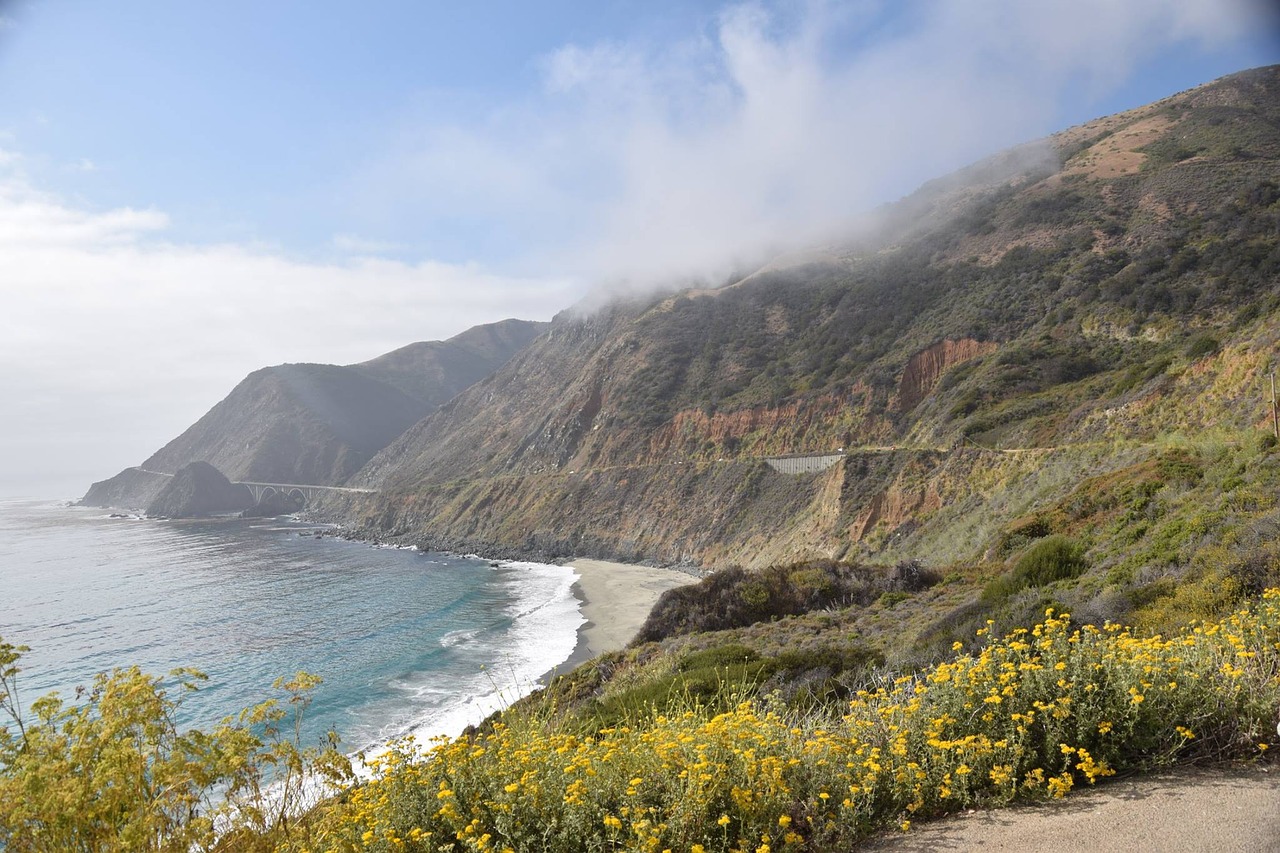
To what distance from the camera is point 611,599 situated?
41906mm

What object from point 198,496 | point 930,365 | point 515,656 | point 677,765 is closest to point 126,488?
point 198,496

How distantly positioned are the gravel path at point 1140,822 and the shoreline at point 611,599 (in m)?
21.1

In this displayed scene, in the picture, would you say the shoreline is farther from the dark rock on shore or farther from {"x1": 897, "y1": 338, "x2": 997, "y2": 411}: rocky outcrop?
the dark rock on shore

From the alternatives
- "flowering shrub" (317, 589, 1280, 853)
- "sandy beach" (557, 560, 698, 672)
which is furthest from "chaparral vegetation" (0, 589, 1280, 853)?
"sandy beach" (557, 560, 698, 672)

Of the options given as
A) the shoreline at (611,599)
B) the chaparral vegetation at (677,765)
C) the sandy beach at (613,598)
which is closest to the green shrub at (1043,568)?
the chaparral vegetation at (677,765)

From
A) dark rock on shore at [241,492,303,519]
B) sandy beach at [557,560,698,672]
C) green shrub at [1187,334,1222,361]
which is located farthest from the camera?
dark rock on shore at [241,492,303,519]

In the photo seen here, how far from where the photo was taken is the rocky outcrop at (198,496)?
126500 millimetres

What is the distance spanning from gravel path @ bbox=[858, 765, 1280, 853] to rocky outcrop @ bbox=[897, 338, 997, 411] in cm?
4810

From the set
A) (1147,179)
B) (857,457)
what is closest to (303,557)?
(857,457)

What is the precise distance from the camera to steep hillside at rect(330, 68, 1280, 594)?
3181 centimetres

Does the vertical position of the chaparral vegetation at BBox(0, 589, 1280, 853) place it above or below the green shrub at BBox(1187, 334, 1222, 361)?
below

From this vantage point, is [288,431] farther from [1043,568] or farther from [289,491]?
[1043,568]

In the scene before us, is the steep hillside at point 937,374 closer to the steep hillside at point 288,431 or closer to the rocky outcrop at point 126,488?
the steep hillside at point 288,431

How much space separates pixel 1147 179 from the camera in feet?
186
